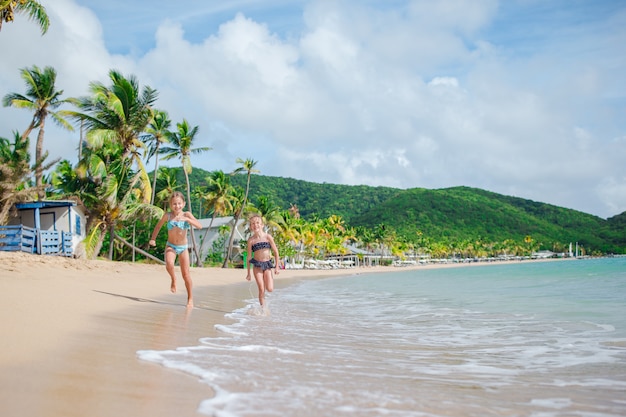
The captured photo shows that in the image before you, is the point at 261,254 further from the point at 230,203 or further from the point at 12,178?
the point at 230,203

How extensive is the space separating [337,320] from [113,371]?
5.78 meters

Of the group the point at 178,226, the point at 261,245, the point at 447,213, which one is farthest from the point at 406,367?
the point at 447,213

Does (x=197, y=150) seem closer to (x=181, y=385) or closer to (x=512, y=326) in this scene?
(x=512, y=326)

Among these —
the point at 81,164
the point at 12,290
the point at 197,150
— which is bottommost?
the point at 12,290

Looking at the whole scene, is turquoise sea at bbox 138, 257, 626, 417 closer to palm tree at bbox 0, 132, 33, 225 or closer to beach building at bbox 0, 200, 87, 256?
beach building at bbox 0, 200, 87, 256

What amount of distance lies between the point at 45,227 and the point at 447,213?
11719 centimetres

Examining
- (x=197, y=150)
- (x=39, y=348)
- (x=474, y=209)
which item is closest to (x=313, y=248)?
(x=197, y=150)

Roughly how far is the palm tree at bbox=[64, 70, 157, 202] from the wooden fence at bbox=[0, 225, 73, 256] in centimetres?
463

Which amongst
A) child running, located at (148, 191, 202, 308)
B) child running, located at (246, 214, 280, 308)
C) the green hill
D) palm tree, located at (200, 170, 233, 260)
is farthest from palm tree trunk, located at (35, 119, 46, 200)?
the green hill

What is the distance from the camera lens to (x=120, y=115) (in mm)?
22141

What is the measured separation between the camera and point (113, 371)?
3.33 meters

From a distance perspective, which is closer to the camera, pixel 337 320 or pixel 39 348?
pixel 39 348

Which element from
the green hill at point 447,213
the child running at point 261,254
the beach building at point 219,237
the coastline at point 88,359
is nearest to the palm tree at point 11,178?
the coastline at point 88,359

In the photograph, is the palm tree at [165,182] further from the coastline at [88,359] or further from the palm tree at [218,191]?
the coastline at [88,359]
